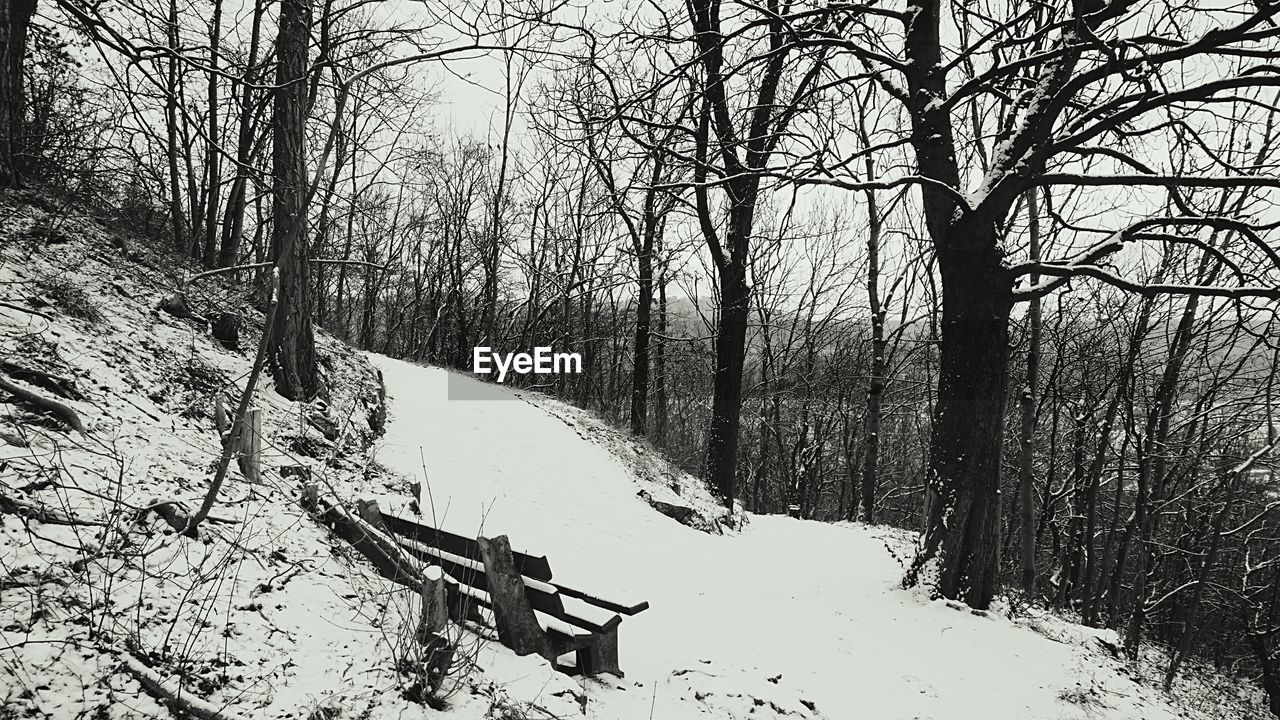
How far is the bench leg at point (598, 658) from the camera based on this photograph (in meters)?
4.32

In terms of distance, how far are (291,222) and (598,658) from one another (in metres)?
5.91

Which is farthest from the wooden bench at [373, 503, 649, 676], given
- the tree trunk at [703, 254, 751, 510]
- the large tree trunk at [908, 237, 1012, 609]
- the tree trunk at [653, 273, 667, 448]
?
the tree trunk at [653, 273, 667, 448]

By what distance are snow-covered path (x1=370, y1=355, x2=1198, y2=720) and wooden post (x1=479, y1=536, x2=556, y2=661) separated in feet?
0.93

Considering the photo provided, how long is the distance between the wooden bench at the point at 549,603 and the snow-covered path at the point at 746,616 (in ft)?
0.80

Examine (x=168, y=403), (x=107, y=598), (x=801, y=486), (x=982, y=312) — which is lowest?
(x=801, y=486)

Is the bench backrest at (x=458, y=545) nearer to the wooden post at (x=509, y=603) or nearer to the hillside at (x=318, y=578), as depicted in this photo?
the wooden post at (x=509, y=603)

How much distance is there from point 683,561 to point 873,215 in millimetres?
12186

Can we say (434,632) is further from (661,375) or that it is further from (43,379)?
(661,375)

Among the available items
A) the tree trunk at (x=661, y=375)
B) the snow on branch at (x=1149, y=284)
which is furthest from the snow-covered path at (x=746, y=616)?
the tree trunk at (x=661, y=375)

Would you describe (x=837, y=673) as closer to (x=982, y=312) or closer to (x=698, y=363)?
(x=982, y=312)

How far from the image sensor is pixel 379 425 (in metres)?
9.66

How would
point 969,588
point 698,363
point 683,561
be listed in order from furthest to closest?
point 698,363 → point 683,561 → point 969,588

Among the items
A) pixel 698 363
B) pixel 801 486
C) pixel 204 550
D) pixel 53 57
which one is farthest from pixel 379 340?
pixel 204 550

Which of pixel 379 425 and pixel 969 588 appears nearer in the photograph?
pixel 969 588
